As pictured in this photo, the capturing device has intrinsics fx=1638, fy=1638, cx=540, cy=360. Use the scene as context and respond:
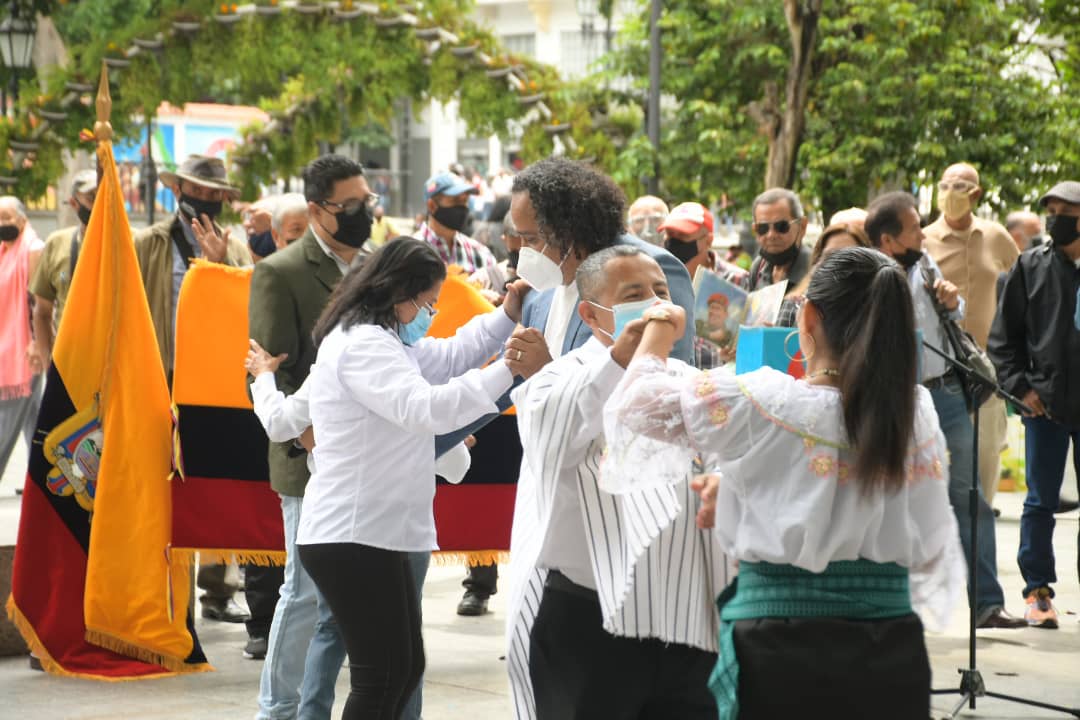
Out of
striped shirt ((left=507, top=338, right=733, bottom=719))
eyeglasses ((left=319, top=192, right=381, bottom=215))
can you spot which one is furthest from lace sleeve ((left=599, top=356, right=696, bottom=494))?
eyeglasses ((left=319, top=192, right=381, bottom=215))

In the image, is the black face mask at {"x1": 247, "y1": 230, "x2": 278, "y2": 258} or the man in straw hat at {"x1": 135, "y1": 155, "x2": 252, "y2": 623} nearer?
the man in straw hat at {"x1": 135, "y1": 155, "x2": 252, "y2": 623}

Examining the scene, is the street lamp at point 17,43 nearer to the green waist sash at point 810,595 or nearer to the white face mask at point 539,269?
the white face mask at point 539,269

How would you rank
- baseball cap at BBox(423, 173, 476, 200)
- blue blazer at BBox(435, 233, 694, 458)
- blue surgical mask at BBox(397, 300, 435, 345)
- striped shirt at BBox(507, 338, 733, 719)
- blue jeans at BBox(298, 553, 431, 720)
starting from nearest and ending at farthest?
striped shirt at BBox(507, 338, 733, 719) < blue blazer at BBox(435, 233, 694, 458) < blue surgical mask at BBox(397, 300, 435, 345) < blue jeans at BBox(298, 553, 431, 720) < baseball cap at BBox(423, 173, 476, 200)

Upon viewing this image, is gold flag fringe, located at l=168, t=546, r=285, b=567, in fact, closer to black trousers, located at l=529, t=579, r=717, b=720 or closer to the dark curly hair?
the dark curly hair

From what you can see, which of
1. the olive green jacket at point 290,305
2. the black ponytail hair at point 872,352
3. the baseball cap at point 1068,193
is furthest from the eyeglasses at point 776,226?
the black ponytail hair at point 872,352

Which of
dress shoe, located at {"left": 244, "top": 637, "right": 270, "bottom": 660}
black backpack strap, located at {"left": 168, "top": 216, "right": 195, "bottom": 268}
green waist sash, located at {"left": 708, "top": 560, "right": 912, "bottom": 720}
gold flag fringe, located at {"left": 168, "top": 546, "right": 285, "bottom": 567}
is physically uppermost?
black backpack strap, located at {"left": 168, "top": 216, "right": 195, "bottom": 268}

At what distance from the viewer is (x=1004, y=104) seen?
18.0 meters

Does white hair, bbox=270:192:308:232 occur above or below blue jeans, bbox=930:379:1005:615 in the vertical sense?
above

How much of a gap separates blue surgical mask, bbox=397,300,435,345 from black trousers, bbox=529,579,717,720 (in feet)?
4.51

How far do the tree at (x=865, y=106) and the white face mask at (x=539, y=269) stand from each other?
Answer: 40.0 feet

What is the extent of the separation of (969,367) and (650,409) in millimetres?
3438

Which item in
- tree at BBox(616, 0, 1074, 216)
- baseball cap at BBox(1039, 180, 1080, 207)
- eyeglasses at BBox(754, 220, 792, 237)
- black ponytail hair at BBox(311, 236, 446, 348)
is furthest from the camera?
tree at BBox(616, 0, 1074, 216)

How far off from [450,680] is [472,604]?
4.71 feet

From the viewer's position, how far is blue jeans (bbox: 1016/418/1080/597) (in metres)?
7.89
